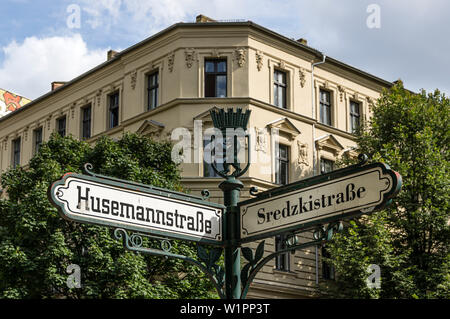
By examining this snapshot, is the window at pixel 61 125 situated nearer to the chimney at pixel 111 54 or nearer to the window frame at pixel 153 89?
the chimney at pixel 111 54

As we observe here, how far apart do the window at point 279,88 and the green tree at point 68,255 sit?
983cm

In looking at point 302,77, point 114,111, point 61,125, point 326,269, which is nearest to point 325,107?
point 302,77

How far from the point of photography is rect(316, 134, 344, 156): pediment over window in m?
33.0

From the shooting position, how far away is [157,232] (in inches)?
227

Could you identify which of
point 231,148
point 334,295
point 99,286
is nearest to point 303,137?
point 334,295

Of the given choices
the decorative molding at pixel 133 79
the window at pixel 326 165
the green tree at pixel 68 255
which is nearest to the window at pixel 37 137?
the decorative molding at pixel 133 79

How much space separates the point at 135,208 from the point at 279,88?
2677 centimetres

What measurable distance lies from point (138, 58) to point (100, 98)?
3451 mm

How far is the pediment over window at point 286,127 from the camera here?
30.9 m

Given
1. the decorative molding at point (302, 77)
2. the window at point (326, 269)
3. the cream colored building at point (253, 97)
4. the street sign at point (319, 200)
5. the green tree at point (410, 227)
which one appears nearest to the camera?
the street sign at point (319, 200)

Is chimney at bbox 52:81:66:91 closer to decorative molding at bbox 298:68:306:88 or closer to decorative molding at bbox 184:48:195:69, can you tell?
decorative molding at bbox 184:48:195:69

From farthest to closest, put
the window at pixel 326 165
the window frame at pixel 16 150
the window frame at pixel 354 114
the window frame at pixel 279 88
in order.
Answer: the window frame at pixel 16 150, the window frame at pixel 354 114, the window at pixel 326 165, the window frame at pixel 279 88

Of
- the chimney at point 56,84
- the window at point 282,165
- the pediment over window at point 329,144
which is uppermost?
the chimney at point 56,84
